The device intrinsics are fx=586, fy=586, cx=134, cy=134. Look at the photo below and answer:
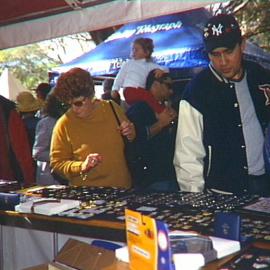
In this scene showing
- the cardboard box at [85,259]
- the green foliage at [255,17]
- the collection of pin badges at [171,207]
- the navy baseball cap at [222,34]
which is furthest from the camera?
the green foliage at [255,17]

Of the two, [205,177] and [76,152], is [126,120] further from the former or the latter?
[205,177]

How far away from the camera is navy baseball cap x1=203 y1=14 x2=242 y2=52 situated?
2646 millimetres

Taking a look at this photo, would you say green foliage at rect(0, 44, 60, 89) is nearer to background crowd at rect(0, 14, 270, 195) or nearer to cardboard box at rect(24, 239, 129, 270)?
background crowd at rect(0, 14, 270, 195)

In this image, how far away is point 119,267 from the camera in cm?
171

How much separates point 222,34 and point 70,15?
3.05ft

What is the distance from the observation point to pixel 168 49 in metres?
6.29

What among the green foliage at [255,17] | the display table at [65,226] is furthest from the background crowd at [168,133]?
the green foliage at [255,17]

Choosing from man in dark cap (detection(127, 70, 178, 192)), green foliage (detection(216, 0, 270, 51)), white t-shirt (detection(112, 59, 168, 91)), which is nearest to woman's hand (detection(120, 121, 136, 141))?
man in dark cap (detection(127, 70, 178, 192))

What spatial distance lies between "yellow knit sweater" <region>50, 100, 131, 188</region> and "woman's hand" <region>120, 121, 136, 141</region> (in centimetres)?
3

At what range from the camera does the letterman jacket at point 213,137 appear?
2689 millimetres

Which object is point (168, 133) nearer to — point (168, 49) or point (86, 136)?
point (86, 136)

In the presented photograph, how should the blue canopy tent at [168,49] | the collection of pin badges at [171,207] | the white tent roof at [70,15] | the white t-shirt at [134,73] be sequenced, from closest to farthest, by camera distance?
1. the collection of pin badges at [171,207]
2. the white tent roof at [70,15]
3. the white t-shirt at [134,73]
4. the blue canopy tent at [168,49]

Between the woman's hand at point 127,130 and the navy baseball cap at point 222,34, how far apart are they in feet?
1.90

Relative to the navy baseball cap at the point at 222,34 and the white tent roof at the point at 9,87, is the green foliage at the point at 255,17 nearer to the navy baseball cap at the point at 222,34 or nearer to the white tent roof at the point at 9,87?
the white tent roof at the point at 9,87
